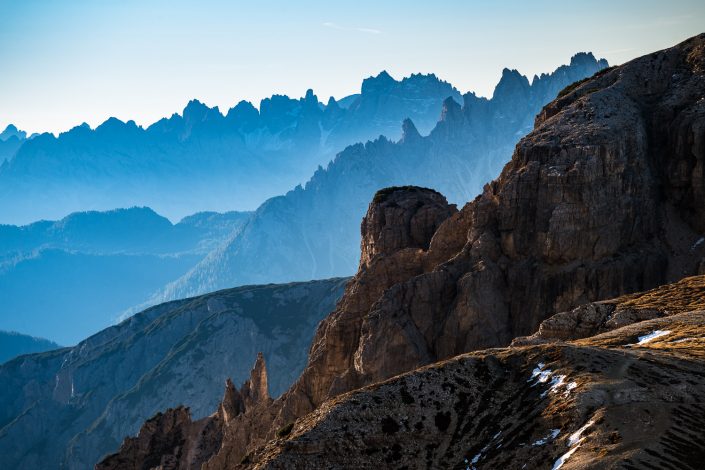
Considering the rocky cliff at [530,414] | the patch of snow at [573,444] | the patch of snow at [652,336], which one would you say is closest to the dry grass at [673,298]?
the patch of snow at [652,336]

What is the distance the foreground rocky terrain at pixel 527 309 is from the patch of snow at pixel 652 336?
0.70 ft

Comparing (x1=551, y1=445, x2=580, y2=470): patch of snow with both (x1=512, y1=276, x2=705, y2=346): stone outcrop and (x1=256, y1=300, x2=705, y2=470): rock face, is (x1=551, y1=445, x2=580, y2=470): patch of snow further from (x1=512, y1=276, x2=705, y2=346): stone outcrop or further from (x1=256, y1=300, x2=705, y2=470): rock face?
(x1=512, y1=276, x2=705, y2=346): stone outcrop

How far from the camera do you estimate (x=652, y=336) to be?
5991 centimetres

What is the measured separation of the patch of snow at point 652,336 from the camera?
59219 mm

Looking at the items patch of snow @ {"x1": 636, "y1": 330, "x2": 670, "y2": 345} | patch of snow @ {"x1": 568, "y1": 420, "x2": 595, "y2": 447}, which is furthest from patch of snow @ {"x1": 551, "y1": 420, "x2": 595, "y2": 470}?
patch of snow @ {"x1": 636, "y1": 330, "x2": 670, "y2": 345}

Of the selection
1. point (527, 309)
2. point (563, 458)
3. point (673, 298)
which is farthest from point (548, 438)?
point (527, 309)

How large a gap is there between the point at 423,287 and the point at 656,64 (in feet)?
113

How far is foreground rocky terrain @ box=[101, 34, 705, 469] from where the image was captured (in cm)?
4869

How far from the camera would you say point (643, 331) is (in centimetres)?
6103

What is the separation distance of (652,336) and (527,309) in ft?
79.9

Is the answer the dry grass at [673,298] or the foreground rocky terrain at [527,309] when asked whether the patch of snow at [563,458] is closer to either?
the foreground rocky terrain at [527,309]

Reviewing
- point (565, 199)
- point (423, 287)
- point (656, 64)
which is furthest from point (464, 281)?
point (656, 64)

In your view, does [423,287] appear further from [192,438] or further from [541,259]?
[192,438]

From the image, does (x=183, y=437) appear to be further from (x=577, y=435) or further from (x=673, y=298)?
(x=577, y=435)
